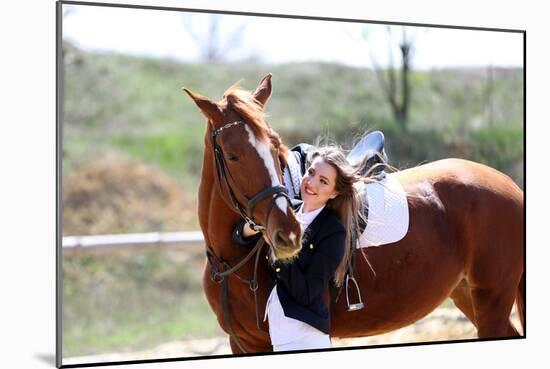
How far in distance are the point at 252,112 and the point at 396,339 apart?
123 inches

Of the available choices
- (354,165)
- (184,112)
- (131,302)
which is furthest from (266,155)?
(184,112)

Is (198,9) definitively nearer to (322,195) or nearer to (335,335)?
(322,195)

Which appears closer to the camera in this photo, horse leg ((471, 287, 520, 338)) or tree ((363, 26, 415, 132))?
horse leg ((471, 287, 520, 338))

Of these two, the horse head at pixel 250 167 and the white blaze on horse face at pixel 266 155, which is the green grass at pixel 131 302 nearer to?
the horse head at pixel 250 167

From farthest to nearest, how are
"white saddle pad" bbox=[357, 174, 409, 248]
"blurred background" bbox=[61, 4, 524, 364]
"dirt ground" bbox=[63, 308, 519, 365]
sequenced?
"blurred background" bbox=[61, 4, 524, 364] < "dirt ground" bbox=[63, 308, 519, 365] < "white saddle pad" bbox=[357, 174, 409, 248]

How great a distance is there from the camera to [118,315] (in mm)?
6762

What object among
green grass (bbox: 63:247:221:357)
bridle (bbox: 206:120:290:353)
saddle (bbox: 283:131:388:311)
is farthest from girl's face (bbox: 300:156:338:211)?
green grass (bbox: 63:247:221:357)

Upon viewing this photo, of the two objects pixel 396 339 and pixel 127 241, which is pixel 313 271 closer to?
pixel 396 339

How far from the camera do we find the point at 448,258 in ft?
11.1

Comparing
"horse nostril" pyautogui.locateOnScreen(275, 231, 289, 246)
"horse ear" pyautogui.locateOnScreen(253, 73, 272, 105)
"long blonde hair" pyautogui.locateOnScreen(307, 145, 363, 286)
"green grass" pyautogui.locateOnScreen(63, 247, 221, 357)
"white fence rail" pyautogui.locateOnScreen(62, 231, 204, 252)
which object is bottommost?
"green grass" pyautogui.locateOnScreen(63, 247, 221, 357)

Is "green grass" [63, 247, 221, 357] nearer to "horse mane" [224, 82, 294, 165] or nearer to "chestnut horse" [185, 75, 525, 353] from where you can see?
"chestnut horse" [185, 75, 525, 353]

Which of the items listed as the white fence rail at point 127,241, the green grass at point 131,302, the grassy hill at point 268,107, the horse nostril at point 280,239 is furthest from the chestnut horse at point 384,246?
the grassy hill at point 268,107

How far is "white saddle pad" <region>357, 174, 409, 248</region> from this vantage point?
313 centimetres

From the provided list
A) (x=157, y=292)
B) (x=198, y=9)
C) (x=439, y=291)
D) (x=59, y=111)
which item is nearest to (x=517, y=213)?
(x=439, y=291)
